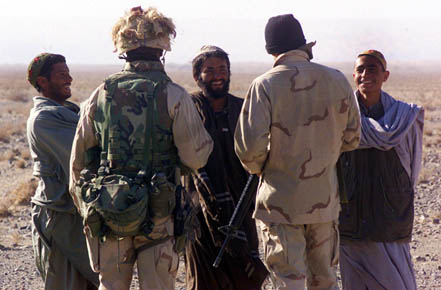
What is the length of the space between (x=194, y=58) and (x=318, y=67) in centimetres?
136

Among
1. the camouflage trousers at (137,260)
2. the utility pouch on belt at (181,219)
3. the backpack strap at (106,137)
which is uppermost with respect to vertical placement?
the backpack strap at (106,137)

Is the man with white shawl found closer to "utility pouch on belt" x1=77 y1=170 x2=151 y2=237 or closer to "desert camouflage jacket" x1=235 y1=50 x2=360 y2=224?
"desert camouflage jacket" x1=235 y1=50 x2=360 y2=224

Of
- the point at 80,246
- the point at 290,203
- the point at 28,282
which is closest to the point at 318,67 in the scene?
the point at 290,203

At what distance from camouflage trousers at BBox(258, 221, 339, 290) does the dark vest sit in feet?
2.84

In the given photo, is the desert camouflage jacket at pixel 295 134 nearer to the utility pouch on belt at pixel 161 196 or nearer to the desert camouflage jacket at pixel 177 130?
the desert camouflage jacket at pixel 177 130

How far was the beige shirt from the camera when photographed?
436cm

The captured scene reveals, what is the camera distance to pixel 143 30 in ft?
14.6

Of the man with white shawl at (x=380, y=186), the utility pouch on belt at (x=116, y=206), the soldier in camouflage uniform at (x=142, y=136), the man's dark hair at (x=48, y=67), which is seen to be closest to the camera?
the utility pouch on belt at (x=116, y=206)

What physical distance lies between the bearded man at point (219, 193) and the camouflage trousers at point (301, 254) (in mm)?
758

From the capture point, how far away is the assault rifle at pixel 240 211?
5.06 meters

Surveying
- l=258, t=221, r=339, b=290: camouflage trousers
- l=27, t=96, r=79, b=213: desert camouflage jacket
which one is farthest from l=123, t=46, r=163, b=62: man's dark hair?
l=258, t=221, r=339, b=290: camouflage trousers

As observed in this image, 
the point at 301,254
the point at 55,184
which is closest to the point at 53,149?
the point at 55,184

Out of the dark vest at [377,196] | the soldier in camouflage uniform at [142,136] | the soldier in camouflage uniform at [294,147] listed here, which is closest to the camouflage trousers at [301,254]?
the soldier in camouflage uniform at [294,147]

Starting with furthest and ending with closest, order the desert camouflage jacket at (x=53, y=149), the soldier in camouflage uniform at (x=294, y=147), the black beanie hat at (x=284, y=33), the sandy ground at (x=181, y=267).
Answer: the sandy ground at (x=181, y=267), the desert camouflage jacket at (x=53, y=149), the black beanie hat at (x=284, y=33), the soldier in camouflage uniform at (x=294, y=147)
